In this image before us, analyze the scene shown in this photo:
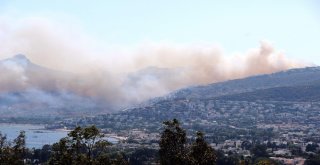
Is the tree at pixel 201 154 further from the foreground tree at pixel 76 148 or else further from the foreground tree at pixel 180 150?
the foreground tree at pixel 76 148

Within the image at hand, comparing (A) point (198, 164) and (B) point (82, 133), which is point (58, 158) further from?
(A) point (198, 164)

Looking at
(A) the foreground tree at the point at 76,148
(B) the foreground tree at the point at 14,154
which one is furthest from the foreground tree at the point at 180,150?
(B) the foreground tree at the point at 14,154

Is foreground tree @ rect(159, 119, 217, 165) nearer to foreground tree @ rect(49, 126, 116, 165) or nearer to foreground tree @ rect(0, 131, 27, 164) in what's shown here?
foreground tree @ rect(49, 126, 116, 165)

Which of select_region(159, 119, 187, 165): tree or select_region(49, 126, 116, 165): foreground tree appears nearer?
select_region(49, 126, 116, 165): foreground tree

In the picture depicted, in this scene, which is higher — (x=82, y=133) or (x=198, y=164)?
(x=82, y=133)

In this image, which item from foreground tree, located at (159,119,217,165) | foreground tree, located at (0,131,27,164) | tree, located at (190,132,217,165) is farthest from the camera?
foreground tree, located at (159,119,217,165)

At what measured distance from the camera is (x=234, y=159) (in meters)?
185

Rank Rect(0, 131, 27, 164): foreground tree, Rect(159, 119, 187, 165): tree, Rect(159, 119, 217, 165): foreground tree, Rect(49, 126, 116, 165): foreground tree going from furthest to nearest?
Rect(159, 119, 187, 165): tree
Rect(159, 119, 217, 165): foreground tree
Rect(0, 131, 27, 164): foreground tree
Rect(49, 126, 116, 165): foreground tree

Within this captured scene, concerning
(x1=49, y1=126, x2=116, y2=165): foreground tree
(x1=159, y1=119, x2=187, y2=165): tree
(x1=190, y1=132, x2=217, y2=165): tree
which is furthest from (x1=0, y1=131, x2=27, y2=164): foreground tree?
(x1=190, y1=132, x2=217, y2=165): tree

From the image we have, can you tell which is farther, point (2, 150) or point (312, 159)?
point (312, 159)

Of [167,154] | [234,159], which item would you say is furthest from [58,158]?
[234,159]

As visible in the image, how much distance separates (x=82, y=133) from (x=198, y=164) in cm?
1499

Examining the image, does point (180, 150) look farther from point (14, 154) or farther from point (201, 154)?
point (14, 154)

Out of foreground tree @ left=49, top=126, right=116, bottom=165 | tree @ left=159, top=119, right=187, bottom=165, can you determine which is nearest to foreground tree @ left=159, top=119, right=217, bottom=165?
tree @ left=159, top=119, right=187, bottom=165
